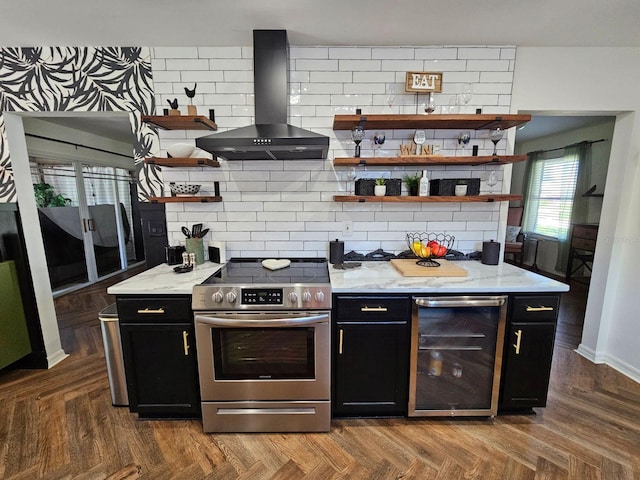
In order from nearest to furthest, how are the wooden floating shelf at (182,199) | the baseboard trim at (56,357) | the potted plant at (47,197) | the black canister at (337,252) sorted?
the wooden floating shelf at (182,199) → the black canister at (337,252) → the baseboard trim at (56,357) → the potted plant at (47,197)

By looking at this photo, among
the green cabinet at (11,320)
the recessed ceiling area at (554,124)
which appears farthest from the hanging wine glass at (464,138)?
the green cabinet at (11,320)

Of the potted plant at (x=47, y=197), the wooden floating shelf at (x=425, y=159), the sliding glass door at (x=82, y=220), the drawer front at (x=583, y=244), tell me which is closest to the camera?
the wooden floating shelf at (x=425, y=159)

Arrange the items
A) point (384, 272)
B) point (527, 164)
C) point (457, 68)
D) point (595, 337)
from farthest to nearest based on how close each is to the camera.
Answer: point (527, 164), point (595, 337), point (457, 68), point (384, 272)

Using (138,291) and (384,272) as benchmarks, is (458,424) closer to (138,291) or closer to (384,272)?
(384,272)

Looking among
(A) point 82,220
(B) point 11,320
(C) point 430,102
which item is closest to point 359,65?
(C) point 430,102

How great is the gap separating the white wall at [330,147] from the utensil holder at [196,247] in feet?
0.59

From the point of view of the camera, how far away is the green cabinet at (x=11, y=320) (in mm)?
2207

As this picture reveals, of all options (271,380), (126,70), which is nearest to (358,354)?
(271,380)

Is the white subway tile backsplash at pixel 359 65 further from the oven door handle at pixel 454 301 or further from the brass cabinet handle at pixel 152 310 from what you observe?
the brass cabinet handle at pixel 152 310

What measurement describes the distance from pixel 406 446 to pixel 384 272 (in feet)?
3.42

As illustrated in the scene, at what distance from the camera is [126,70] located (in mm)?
2172

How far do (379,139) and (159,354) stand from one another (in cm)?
208

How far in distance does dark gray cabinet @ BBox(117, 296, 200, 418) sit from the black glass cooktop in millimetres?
283

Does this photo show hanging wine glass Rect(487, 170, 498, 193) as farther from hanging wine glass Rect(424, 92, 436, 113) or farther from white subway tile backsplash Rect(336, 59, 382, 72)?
white subway tile backsplash Rect(336, 59, 382, 72)
